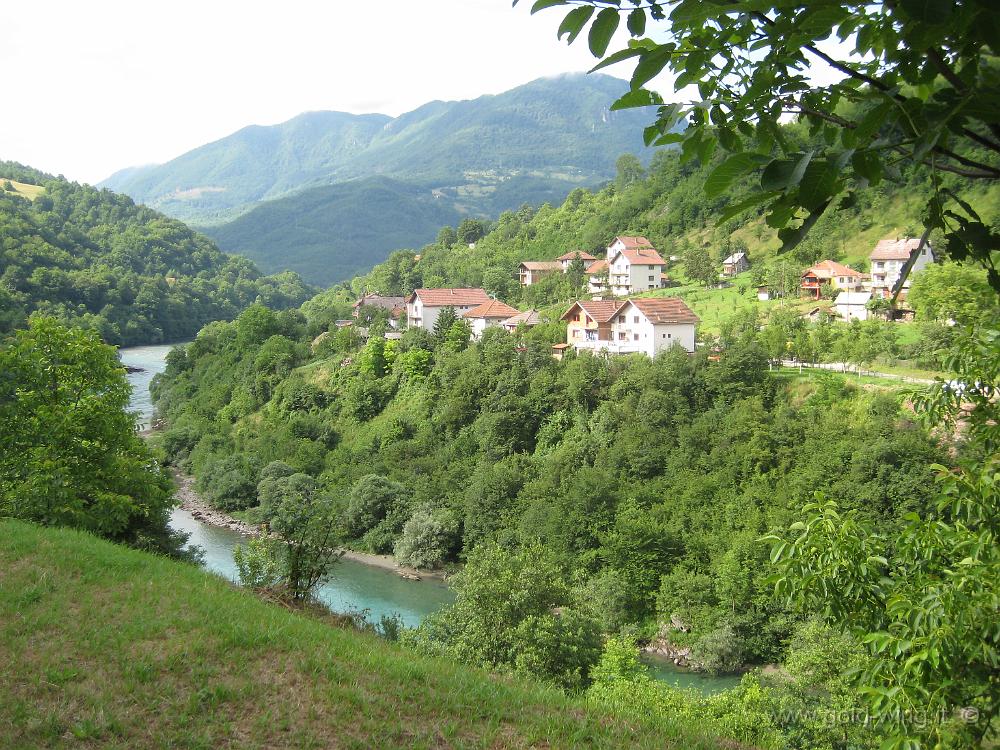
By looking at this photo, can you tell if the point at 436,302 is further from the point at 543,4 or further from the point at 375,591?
the point at 543,4

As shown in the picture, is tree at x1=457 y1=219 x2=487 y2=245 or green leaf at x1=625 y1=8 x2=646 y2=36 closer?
green leaf at x1=625 y1=8 x2=646 y2=36

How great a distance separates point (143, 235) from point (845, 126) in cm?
7722

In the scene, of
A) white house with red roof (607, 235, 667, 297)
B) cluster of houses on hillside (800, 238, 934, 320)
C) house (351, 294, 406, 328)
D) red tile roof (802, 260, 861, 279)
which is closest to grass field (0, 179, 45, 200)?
house (351, 294, 406, 328)

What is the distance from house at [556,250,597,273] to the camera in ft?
120

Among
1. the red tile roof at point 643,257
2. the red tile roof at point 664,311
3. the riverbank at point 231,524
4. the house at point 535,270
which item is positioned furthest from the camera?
the house at point 535,270

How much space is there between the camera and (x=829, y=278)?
24.5 meters

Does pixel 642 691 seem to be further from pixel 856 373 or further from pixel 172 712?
pixel 856 373

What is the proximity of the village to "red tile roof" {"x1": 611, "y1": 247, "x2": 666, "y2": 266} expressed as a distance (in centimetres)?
5

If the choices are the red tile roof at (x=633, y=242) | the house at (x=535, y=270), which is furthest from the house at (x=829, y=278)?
the house at (x=535, y=270)

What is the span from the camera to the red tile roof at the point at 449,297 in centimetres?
3434

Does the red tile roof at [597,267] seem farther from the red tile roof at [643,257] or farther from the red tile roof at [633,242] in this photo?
the red tile roof at [643,257]

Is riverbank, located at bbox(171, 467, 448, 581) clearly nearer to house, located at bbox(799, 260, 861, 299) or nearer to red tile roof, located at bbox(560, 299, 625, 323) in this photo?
red tile roof, located at bbox(560, 299, 625, 323)

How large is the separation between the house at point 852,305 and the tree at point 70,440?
20.5 metres

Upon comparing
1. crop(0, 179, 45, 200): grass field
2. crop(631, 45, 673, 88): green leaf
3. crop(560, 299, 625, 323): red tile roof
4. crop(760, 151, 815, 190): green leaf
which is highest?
crop(0, 179, 45, 200): grass field
